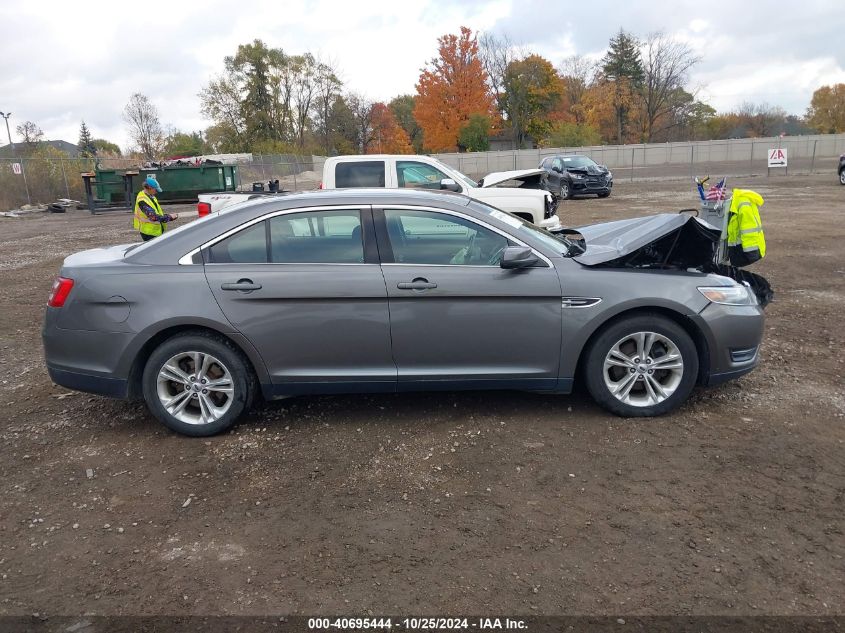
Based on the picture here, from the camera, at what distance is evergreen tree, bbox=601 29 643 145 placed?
222 feet

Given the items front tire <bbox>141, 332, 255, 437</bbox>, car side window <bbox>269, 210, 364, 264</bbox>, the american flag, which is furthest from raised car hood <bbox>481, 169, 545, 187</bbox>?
front tire <bbox>141, 332, 255, 437</bbox>

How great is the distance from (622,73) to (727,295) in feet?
239

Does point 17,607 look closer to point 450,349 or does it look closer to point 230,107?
point 450,349

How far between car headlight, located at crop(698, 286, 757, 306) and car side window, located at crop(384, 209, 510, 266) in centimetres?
140

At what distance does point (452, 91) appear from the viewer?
184ft

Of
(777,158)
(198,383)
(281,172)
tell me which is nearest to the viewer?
(198,383)

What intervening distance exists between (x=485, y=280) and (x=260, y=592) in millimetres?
2350

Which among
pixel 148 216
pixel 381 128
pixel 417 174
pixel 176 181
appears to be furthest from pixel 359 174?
pixel 381 128

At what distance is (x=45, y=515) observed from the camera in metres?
3.59

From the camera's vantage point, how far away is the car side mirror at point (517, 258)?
13.9 ft

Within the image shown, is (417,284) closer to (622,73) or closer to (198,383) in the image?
(198,383)

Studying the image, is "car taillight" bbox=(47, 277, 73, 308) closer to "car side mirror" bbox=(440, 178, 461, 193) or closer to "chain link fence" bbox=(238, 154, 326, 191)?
"car side mirror" bbox=(440, 178, 461, 193)

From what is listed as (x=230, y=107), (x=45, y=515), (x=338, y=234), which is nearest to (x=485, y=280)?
(x=338, y=234)

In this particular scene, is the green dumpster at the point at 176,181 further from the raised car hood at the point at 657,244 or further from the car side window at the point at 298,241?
the raised car hood at the point at 657,244
